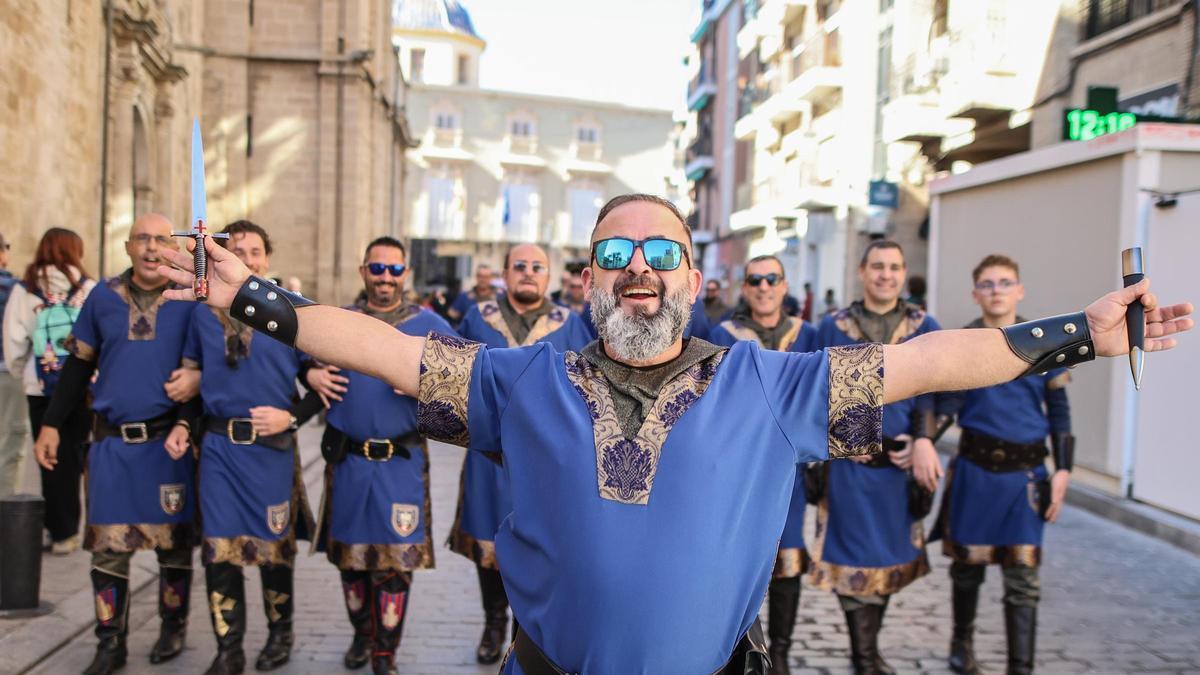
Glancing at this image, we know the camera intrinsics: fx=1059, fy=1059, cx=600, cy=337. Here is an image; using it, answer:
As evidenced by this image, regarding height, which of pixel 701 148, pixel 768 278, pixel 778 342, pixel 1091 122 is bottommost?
pixel 778 342

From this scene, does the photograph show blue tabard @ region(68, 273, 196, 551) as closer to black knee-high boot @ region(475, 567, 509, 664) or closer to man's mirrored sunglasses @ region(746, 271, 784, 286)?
black knee-high boot @ region(475, 567, 509, 664)

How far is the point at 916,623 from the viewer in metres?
6.40

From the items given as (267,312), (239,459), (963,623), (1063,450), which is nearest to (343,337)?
(267,312)

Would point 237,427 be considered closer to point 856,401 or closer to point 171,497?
point 171,497

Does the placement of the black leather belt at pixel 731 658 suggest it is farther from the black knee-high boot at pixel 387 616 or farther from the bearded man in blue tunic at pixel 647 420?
the black knee-high boot at pixel 387 616

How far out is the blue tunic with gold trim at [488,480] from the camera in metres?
5.60

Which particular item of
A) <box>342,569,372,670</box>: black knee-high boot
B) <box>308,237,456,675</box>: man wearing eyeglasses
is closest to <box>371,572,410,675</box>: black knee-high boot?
<box>308,237,456,675</box>: man wearing eyeglasses

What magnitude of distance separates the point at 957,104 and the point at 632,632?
19075mm

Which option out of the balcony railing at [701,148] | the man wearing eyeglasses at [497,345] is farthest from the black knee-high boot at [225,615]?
the balcony railing at [701,148]

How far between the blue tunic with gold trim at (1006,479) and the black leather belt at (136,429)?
3879 mm

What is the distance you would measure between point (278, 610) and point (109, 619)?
79 cm

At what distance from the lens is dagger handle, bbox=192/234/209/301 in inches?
107

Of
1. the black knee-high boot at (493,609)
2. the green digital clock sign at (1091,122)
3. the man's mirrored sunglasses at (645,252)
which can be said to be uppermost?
the green digital clock sign at (1091,122)

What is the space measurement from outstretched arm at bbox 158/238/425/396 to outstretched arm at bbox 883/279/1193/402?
1224 millimetres
